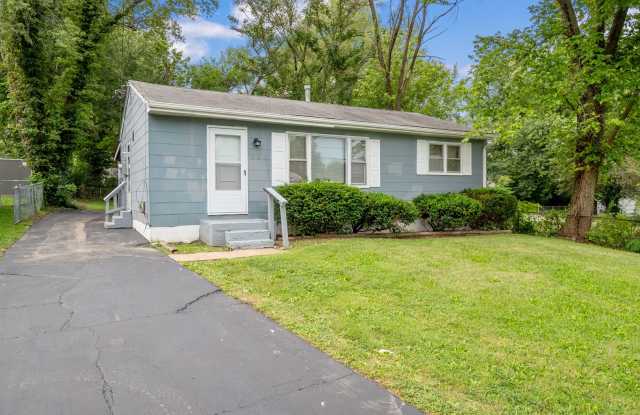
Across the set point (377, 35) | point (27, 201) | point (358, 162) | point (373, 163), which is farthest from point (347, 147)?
point (377, 35)

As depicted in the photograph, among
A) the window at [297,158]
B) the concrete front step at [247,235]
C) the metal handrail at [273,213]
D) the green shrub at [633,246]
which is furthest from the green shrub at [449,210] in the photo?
the concrete front step at [247,235]

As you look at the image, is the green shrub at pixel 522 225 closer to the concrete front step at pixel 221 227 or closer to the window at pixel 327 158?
the window at pixel 327 158

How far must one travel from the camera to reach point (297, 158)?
933 cm

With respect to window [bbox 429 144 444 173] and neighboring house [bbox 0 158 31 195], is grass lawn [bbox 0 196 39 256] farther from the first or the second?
window [bbox 429 144 444 173]

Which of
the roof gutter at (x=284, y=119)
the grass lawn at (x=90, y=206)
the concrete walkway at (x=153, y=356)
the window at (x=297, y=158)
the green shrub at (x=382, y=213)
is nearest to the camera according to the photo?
the concrete walkway at (x=153, y=356)

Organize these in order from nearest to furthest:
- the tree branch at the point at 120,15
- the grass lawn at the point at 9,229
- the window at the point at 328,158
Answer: the grass lawn at the point at 9,229 → the window at the point at 328,158 → the tree branch at the point at 120,15

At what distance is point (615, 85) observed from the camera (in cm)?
956

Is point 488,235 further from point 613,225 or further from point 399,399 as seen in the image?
point 399,399

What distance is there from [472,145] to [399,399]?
10.9m

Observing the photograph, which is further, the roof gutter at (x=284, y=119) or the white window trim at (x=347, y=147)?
the white window trim at (x=347, y=147)

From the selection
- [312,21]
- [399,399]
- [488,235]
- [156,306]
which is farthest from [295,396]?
[312,21]

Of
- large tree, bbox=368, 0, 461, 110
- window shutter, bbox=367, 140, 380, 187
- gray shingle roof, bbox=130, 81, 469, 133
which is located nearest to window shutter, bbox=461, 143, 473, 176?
gray shingle roof, bbox=130, 81, 469, 133

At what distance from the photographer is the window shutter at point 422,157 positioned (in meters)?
11.0

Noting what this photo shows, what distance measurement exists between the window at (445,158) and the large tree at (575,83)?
106 cm
